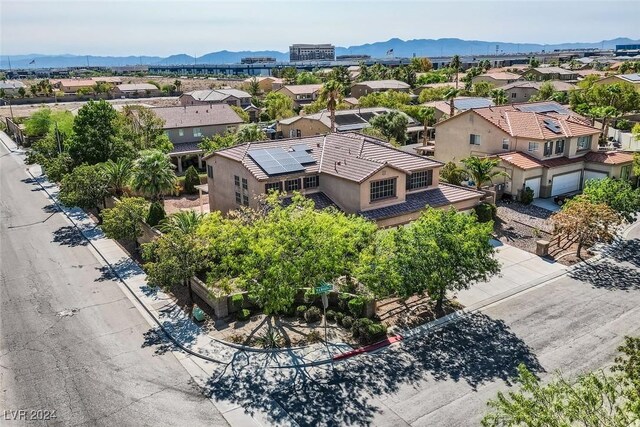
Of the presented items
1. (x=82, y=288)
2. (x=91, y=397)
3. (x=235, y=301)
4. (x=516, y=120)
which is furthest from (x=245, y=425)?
(x=516, y=120)

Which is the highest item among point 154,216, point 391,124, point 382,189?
point 391,124

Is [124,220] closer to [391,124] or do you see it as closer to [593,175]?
[391,124]

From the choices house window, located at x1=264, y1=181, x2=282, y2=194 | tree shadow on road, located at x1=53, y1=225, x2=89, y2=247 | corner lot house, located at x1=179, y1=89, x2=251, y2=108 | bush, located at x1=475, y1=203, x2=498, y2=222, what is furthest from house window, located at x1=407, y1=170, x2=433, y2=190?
corner lot house, located at x1=179, y1=89, x2=251, y2=108

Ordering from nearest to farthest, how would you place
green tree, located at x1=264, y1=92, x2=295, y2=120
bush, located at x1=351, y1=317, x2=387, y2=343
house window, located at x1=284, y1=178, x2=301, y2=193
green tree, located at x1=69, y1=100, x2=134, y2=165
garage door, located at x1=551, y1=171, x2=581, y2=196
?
bush, located at x1=351, y1=317, x2=387, y2=343
house window, located at x1=284, y1=178, x2=301, y2=193
garage door, located at x1=551, y1=171, x2=581, y2=196
green tree, located at x1=69, y1=100, x2=134, y2=165
green tree, located at x1=264, y1=92, x2=295, y2=120

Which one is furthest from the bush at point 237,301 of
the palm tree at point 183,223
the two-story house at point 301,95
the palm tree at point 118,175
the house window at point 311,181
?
the two-story house at point 301,95

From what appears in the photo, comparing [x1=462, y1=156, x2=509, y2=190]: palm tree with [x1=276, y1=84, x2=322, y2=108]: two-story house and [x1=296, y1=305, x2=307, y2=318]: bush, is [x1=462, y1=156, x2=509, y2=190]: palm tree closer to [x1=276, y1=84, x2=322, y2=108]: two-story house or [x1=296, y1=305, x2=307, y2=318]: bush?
[x1=296, y1=305, x2=307, y2=318]: bush

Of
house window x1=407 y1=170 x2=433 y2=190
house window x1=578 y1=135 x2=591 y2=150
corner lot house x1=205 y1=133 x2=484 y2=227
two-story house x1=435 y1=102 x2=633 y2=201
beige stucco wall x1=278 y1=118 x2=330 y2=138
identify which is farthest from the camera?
beige stucco wall x1=278 y1=118 x2=330 y2=138

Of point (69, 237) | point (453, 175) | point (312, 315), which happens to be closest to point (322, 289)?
point (312, 315)
